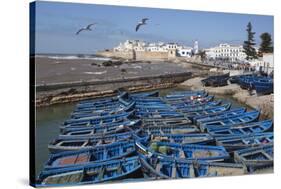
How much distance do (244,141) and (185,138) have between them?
99 centimetres

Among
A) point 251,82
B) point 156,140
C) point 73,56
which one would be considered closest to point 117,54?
point 73,56

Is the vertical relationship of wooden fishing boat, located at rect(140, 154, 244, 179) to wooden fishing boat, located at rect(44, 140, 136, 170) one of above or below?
below

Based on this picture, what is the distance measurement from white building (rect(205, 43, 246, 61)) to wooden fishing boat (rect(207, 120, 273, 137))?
1074mm

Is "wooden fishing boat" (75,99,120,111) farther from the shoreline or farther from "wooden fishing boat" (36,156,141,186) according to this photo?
"wooden fishing boat" (36,156,141,186)

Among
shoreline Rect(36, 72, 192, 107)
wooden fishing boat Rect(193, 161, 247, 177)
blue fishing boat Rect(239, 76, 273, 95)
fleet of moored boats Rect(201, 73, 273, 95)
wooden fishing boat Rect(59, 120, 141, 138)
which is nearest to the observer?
shoreline Rect(36, 72, 192, 107)

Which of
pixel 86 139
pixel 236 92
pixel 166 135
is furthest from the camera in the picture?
pixel 236 92

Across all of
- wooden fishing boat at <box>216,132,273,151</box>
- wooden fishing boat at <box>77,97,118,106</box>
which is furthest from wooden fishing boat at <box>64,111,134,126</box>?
wooden fishing boat at <box>216,132,273,151</box>

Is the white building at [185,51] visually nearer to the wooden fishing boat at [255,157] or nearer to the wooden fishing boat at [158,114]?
the wooden fishing boat at [158,114]

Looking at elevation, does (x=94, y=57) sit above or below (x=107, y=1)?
below

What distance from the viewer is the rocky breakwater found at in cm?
738

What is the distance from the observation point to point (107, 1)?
6668mm
